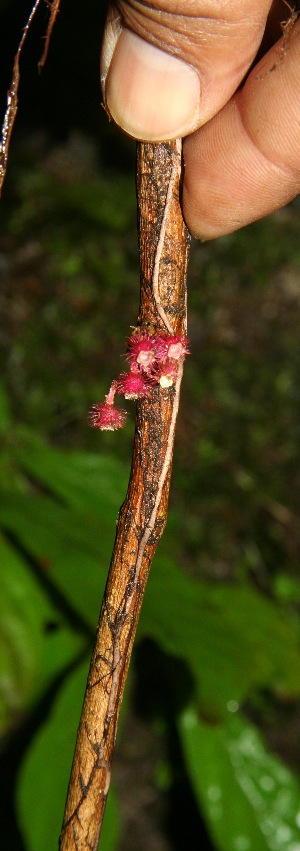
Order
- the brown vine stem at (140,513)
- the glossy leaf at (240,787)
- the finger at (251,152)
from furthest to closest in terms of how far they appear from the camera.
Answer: the glossy leaf at (240,787) < the finger at (251,152) < the brown vine stem at (140,513)

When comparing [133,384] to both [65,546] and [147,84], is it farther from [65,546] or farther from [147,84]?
[65,546]

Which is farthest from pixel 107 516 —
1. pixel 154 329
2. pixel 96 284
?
pixel 154 329

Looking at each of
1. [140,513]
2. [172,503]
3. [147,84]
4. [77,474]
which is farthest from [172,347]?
[172,503]

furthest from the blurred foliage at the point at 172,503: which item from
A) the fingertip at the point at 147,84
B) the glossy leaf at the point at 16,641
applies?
Answer: the fingertip at the point at 147,84

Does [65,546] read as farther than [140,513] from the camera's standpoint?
Yes

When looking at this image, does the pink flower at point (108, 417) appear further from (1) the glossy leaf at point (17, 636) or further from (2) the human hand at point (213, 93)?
(1) the glossy leaf at point (17, 636)

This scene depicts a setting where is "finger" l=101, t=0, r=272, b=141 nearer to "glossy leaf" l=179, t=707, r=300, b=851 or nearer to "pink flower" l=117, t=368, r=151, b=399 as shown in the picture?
"pink flower" l=117, t=368, r=151, b=399
